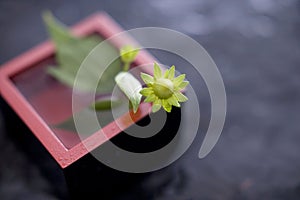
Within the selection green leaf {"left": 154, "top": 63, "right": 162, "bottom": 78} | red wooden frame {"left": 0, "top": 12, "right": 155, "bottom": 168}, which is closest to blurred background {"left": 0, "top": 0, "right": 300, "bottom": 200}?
red wooden frame {"left": 0, "top": 12, "right": 155, "bottom": 168}

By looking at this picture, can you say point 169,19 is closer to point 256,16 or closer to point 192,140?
point 256,16

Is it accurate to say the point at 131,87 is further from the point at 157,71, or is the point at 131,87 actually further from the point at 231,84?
the point at 231,84

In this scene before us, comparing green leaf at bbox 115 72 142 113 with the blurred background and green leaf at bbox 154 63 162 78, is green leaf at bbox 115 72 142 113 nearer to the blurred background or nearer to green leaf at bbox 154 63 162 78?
green leaf at bbox 154 63 162 78

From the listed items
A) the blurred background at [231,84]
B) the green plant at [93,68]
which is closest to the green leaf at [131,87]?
the green plant at [93,68]

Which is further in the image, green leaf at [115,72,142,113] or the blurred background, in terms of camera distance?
the blurred background

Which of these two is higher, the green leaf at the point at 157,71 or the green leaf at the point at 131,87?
the green leaf at the point at 157,71

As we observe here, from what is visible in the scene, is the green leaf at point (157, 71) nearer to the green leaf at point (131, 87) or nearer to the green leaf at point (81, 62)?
the green leaf at point (131, 87)
